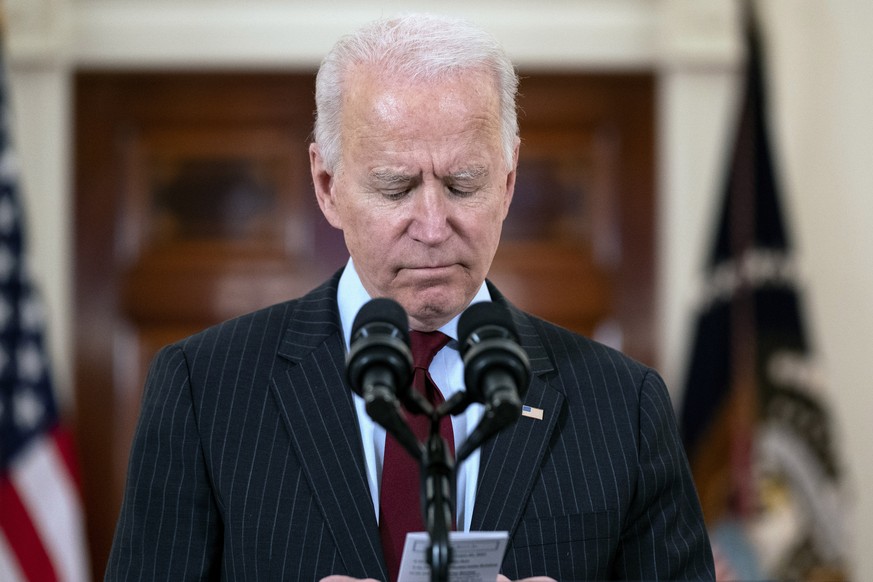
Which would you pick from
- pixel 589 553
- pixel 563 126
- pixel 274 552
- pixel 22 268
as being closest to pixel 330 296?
pixel 274 552

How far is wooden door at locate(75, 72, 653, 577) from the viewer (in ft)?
14.2

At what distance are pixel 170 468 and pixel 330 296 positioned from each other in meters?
0.39

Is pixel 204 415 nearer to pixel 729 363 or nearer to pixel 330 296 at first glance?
pixel 330 296

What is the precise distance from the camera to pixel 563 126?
445 centimetres

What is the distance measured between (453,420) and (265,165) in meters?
2.82

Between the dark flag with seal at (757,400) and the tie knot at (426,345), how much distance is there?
6.58 ft

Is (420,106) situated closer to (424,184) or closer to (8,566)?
(424,184)

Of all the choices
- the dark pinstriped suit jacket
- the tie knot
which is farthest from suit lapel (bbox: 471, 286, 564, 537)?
the tie knot

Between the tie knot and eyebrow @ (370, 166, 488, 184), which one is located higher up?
eyebrow @ (370, 166, 488, 184)

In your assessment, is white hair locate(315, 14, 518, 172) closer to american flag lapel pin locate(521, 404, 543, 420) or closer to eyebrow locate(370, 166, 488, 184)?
eyebrow locate(370, 166, 488, 184)

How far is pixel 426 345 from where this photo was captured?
69.1 inches

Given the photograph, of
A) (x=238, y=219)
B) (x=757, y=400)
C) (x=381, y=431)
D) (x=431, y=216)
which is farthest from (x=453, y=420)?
(x=238, y=219)

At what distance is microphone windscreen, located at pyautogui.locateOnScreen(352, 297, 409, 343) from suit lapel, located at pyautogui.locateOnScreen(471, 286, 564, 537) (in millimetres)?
476

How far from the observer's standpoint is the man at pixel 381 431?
1638 millimetres
